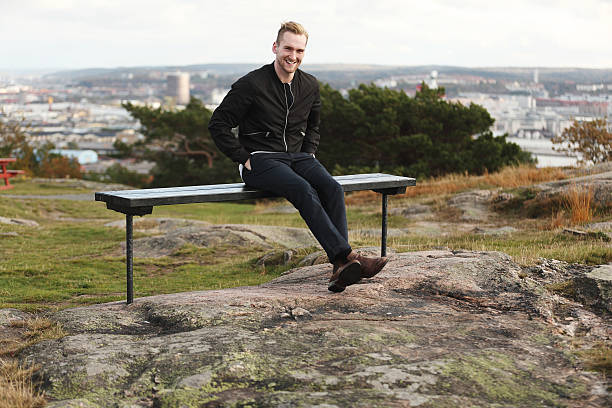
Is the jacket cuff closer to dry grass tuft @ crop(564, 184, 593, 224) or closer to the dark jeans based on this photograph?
the dark jeans

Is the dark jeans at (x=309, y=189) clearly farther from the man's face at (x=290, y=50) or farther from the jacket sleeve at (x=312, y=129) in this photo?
the man's face at (x=290, y=50)

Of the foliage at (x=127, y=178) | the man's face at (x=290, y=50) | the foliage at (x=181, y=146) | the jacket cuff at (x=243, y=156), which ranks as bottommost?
the foliage at (x=127, y=178)

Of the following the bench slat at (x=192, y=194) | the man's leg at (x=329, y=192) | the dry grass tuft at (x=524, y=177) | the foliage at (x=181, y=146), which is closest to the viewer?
the bench slat at (x=192, y=194)

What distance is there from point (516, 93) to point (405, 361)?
4211 cm

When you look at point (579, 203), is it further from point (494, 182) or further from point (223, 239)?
point (223, 239)

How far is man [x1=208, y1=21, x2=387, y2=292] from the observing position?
492cm

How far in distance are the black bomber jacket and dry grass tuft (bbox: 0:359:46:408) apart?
222 centimetres

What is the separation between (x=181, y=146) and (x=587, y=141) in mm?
24470

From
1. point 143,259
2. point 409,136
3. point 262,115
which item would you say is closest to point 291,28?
point 262,115

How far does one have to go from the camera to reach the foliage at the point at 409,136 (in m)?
25.6

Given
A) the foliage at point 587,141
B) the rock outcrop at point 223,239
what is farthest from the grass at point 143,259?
the foliage at point 587,141

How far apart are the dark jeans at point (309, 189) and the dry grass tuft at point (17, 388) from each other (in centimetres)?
190

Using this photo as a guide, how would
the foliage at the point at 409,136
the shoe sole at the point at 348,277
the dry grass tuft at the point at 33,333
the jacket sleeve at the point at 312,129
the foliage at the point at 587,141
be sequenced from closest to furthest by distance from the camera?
the dry grass tuft at the point at 33,333
the shoe sole at the point at 348,277
the jacket sleeve at the point at 312,129
the foliage at the point at 587,141
the foliage at the point at 409,136

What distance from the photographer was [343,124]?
28.4 metres
